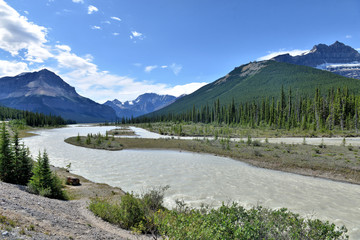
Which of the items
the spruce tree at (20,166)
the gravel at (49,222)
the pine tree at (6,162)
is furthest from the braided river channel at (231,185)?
the pine tree at (6,162)

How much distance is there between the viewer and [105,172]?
936 inches

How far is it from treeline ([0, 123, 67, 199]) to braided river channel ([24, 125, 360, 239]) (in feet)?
20.7

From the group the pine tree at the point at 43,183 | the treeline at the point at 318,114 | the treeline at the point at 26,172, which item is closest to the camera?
the pine tree at the point at 43,183

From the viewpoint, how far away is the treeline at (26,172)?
12.8 meters

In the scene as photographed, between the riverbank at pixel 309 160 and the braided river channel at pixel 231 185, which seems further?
the riverbank at pixel 309 160

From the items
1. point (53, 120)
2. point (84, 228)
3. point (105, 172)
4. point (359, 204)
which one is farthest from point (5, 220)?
point (53, 120)

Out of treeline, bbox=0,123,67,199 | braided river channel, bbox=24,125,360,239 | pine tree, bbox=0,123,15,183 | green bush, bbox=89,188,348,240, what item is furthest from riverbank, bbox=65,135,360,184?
pine tree, bbox=0,123,15,183

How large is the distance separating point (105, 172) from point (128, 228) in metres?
15.7

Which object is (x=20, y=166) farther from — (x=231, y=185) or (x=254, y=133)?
(x=254, y=133)

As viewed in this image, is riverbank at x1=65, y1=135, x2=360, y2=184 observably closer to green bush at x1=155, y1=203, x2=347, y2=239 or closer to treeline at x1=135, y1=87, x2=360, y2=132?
green bush at x1=155, y1=203, x2=347, y2=239

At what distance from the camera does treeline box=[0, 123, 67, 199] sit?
506 inches

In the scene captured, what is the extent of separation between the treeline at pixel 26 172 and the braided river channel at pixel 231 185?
6.32 meters

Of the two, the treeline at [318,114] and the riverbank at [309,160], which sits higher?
the treeline at [318,114]

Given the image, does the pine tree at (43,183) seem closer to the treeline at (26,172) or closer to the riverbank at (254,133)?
the treeline at (26,172)
